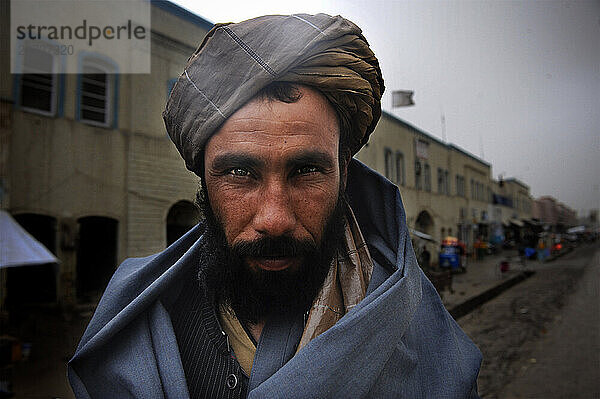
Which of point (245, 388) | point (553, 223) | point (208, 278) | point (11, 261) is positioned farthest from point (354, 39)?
point (553, 223)

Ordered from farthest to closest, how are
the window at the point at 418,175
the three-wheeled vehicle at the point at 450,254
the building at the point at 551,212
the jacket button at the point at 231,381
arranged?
1. the building at the point at 551,212
2. the three-wheeled vehicle at the point at 450,254
3. the window at the point at 418,175
4. the jacket button at the point at 231,381

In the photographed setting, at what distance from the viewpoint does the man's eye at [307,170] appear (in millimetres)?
646

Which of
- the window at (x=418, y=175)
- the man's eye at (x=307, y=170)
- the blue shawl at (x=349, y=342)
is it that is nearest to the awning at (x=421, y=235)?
the window at (x=418, y=175)

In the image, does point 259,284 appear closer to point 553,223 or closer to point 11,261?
point 11,261

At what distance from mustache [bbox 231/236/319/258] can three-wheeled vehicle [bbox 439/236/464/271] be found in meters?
0.78

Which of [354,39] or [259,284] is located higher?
[354,39]

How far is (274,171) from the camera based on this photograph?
0.63 metres

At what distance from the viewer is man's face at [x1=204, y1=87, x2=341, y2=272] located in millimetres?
633

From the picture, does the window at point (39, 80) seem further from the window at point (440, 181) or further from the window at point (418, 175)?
the window at point (440, 181)

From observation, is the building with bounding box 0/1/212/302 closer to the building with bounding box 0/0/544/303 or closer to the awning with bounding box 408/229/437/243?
the building with bounding box 0/0/544/303

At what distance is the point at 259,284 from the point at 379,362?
10.2 inches

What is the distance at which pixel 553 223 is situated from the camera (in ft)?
Result: 6.08
